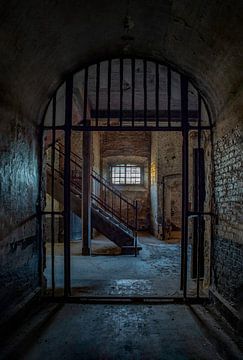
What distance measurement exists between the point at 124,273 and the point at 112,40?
4.15 metres

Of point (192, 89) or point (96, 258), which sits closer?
point (192, 89)

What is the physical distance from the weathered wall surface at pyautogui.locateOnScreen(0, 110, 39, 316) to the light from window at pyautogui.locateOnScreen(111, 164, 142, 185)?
1005 cm

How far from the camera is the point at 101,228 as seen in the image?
8711mm

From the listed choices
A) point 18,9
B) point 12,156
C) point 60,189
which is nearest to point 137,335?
point 12,156

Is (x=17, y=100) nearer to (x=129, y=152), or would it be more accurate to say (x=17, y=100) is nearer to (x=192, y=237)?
(x=192, y=237)

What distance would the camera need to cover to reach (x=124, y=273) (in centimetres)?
616

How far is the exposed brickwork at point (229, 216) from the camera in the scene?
3.45 metres

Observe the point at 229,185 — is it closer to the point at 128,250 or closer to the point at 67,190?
the point at 67,190

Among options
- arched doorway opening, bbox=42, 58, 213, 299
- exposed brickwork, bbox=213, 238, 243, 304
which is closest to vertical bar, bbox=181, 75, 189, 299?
arched doorway opening, bbox=42, 58, 213, 299

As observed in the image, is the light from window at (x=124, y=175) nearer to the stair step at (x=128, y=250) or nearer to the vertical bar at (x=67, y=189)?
the stair step at (x=128, y=250)

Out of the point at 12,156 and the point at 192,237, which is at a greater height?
the point at 12,156

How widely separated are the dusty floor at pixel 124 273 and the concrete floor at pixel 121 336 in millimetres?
696

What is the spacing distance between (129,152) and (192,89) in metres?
9.44

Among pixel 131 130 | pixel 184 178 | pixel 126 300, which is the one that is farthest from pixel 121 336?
pixel 131 130
